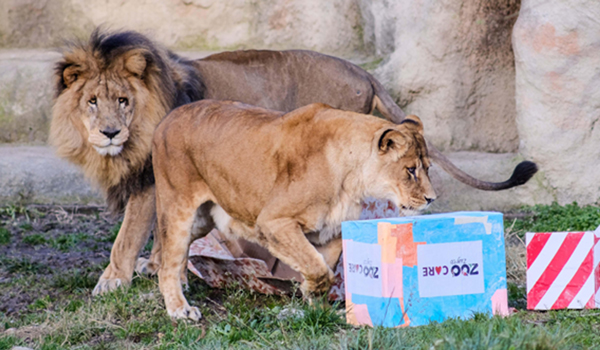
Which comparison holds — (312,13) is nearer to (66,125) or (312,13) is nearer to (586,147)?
(586,147)

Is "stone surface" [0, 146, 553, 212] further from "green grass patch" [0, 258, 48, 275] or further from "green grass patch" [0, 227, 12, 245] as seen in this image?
"green grass patch" [0, 258, 48, 275]

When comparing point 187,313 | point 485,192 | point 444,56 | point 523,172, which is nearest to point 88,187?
point 187,313

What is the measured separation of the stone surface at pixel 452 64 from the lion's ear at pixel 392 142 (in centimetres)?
404

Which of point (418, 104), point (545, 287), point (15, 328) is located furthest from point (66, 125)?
point (418, 104)

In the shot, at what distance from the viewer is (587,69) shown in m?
6.91

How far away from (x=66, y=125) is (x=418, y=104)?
4009 millimetres

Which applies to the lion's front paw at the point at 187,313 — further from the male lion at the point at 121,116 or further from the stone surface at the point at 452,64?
the stone surface at the point at 452,64

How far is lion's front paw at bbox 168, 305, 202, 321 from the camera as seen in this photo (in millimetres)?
4061

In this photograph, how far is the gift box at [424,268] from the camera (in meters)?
3.45

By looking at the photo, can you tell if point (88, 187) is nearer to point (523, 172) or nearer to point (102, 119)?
point (102, 119)

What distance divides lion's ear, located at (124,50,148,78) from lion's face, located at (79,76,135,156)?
10cm

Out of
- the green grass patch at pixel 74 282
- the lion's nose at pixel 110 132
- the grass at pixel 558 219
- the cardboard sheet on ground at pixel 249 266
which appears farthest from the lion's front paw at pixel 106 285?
the grass at pixel 558 219

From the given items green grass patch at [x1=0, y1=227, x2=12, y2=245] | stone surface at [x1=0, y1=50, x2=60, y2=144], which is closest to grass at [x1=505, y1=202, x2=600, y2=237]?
green grass patch at [x1=0, y1=227, x2=12, y2=245]

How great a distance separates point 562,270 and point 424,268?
0.81 meters
